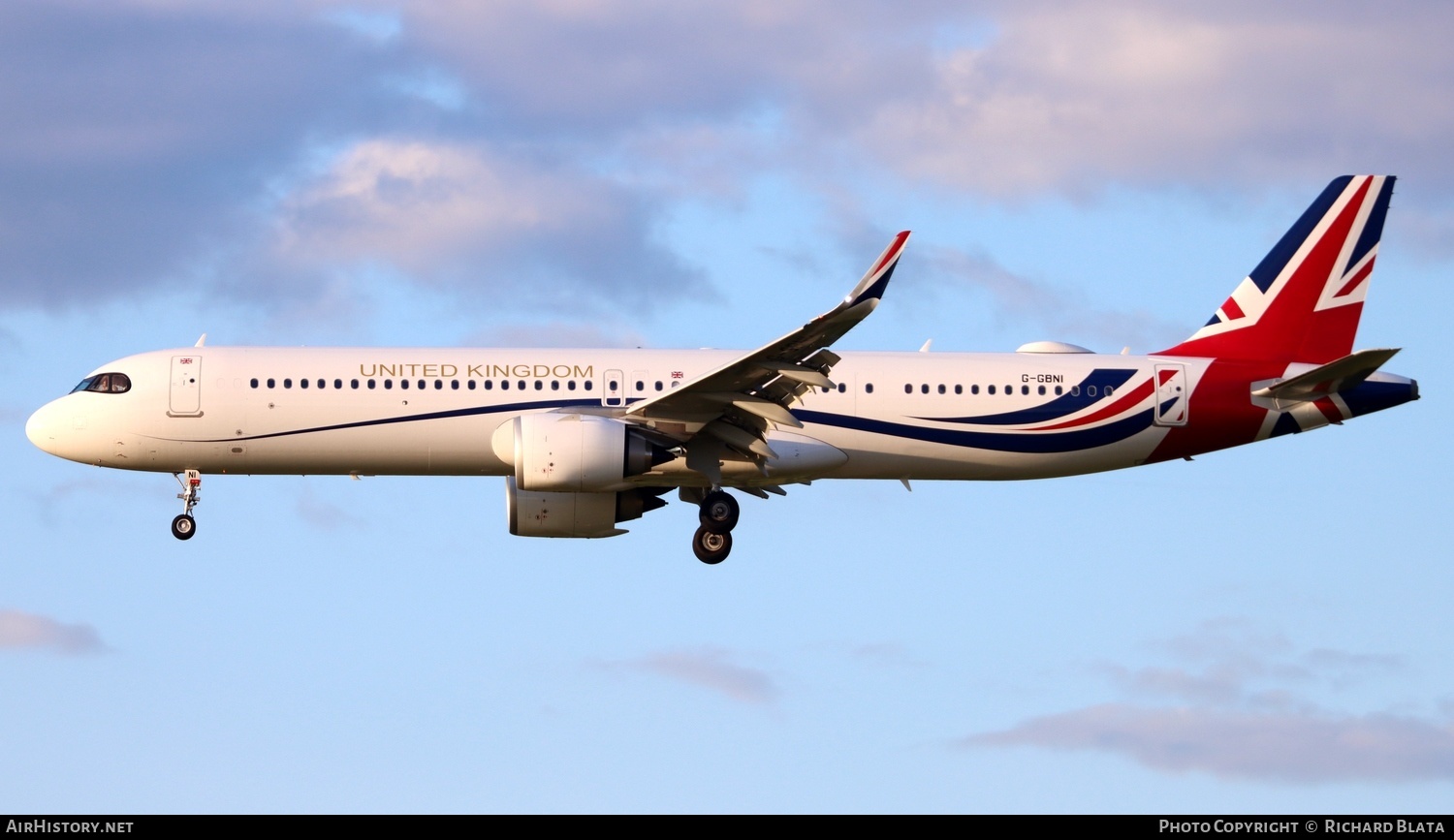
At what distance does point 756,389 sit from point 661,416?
1.96 meters

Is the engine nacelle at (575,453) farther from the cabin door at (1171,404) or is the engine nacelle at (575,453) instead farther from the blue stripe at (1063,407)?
the cabin door at (1171,404)

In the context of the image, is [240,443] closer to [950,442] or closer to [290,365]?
[290,365]

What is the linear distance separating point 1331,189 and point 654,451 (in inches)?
658

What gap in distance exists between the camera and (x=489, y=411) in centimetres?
4022

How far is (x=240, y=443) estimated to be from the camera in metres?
40.2

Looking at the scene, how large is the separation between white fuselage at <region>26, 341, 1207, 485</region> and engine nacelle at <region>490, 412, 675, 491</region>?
126 cm

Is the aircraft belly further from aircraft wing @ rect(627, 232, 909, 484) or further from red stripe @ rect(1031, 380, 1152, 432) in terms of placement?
aircraft wing @ rect(627, 232, 909, 484)

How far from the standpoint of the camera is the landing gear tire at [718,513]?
40625 mm

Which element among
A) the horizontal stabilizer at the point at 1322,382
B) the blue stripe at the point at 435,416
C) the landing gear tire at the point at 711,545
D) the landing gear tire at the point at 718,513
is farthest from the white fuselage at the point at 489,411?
the horizontal stabilizer at the point at 1322,382

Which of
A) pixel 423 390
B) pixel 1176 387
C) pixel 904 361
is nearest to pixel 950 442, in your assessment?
pixel 904 361

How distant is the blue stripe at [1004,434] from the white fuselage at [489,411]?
28mm

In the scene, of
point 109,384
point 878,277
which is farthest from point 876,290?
point 109,384

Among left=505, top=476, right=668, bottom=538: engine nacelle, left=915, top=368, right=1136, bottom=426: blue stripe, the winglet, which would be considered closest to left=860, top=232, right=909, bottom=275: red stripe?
the winglet

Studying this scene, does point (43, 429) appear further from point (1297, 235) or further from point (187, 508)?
point (1297, 235)
